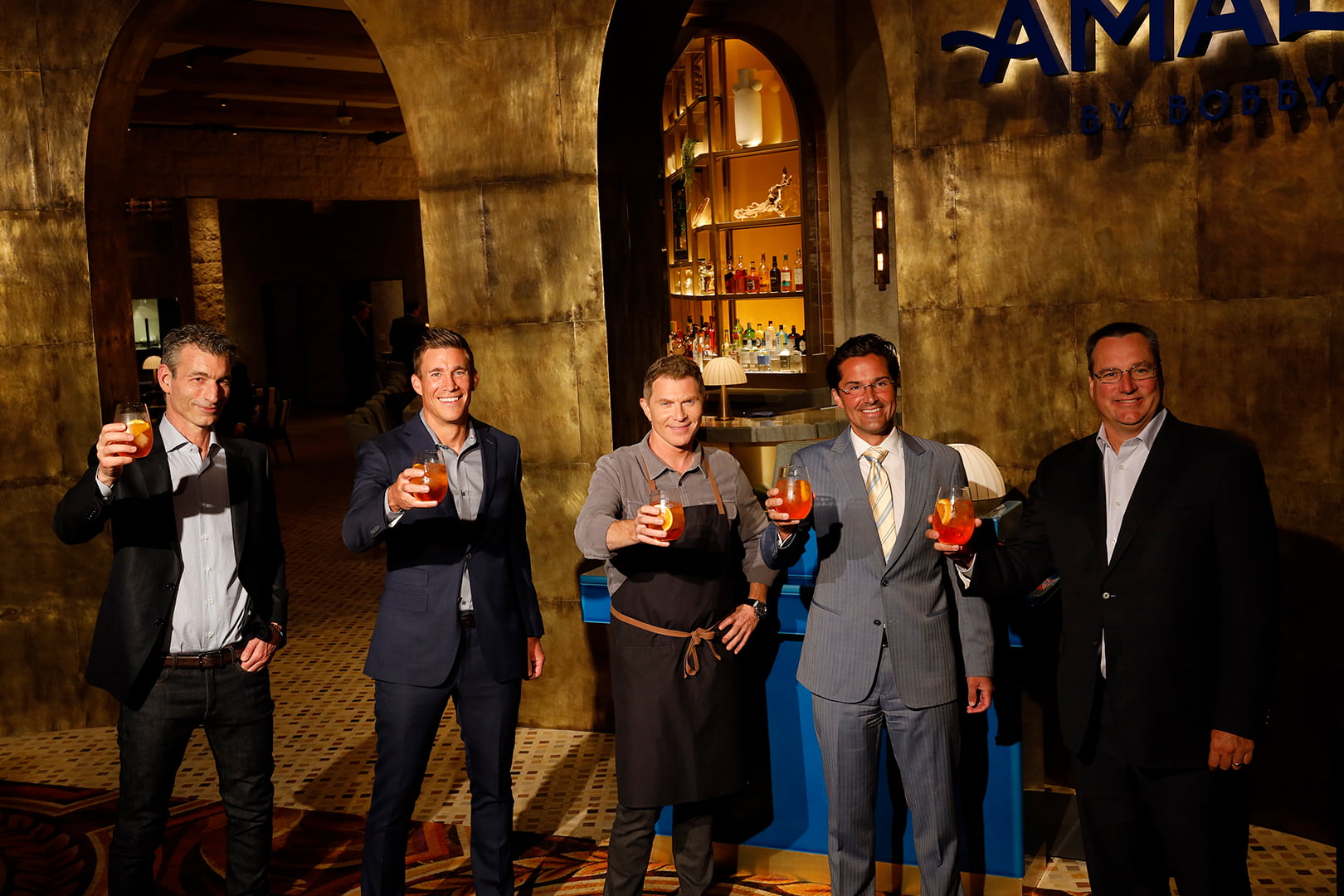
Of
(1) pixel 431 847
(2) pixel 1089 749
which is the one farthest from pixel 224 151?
(2) pixel 1089 749

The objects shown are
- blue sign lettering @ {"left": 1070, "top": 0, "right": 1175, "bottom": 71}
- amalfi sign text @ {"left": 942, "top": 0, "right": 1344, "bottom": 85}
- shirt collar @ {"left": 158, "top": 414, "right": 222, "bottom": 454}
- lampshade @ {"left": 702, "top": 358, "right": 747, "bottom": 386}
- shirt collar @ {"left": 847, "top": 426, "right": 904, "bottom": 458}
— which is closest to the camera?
shirt collar @ {"left": 847, "top": 426, "right": 904, "bottom": 458}

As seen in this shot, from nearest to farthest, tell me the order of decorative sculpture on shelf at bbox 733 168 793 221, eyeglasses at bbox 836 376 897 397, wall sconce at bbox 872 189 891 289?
1. eyeglasses at bbox 836 376 897 397
2. wall sconce at bbox 872 189 891 289
3. decorative sculpture on shelf at bbox 733 168 793 221

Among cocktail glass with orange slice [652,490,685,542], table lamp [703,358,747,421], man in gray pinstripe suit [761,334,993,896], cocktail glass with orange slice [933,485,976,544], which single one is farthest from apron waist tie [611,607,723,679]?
table lamp [703,358,747,421]

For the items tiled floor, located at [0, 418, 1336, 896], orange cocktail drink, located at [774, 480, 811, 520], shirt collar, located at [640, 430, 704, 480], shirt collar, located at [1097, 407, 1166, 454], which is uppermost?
shirt collar, located at [1097, 407, 1166, 454]

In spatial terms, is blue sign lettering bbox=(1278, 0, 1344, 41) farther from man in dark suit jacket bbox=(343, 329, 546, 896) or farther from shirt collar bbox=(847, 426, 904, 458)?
man in dark suit jacket bbox=(343, 329, 546, 896)

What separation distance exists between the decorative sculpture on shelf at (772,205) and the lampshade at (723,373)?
298 cm

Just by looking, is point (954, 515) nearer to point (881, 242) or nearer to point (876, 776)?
point (876, 776)

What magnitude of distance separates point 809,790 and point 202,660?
2053 millimetres

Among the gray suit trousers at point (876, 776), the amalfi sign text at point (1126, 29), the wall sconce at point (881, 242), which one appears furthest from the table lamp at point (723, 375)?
the gray suit trousers at point (876, 776)

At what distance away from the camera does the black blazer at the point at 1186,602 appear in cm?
279

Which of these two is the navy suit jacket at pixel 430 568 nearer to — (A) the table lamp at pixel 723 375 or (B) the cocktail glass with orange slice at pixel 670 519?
(B) the cocktail glass with orange slice at pixel 670 519

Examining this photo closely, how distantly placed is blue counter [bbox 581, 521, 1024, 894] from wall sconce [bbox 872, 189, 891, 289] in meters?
6.07

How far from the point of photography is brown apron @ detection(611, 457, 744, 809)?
3461 millimetres

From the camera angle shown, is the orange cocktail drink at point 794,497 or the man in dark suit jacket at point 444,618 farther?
the man in dark suit jacket at point 444,618
